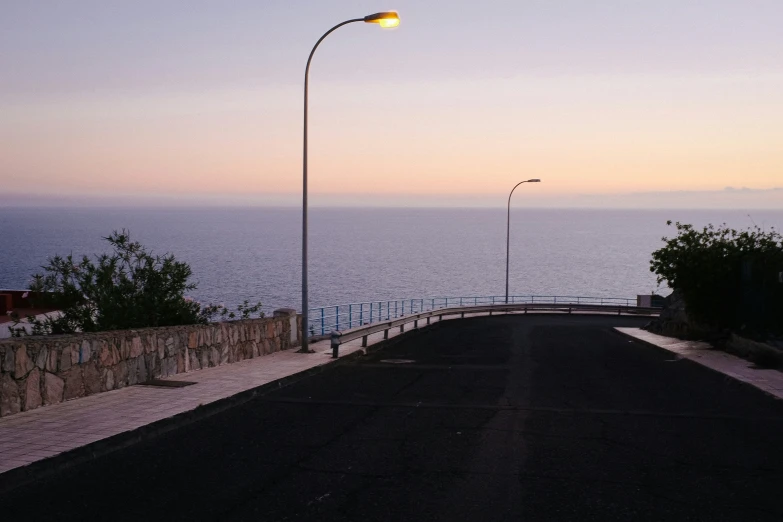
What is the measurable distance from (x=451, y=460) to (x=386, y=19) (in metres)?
11.3

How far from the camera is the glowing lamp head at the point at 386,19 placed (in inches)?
688

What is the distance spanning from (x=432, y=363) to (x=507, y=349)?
5.45 m

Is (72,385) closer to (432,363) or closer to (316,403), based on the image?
(316,403)

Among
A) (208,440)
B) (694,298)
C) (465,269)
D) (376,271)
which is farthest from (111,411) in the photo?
(465,269)

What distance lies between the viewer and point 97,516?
272 inches

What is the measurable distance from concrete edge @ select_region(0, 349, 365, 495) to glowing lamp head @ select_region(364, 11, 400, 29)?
816cm

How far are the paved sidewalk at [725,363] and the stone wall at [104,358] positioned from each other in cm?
1036

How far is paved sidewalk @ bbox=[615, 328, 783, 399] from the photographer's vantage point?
15325mm

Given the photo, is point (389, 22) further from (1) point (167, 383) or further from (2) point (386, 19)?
(1) point (167, 383)

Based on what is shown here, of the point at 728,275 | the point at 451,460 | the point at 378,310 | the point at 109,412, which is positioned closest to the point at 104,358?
the point at 109,412

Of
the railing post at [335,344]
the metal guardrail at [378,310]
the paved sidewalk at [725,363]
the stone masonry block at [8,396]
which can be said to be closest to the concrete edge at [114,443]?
the stone masonry block at [8,396]

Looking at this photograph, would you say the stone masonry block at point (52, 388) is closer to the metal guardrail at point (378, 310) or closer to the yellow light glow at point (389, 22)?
the yellow light glow at point (389, 22)

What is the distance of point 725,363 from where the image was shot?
750 inches

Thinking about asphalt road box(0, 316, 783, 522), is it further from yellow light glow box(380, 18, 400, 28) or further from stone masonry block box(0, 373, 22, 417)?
yellow light glow box(380, 18, 400, 28)
